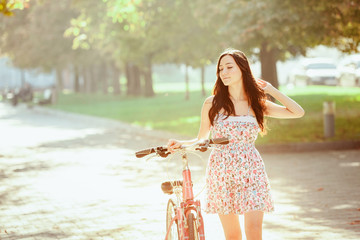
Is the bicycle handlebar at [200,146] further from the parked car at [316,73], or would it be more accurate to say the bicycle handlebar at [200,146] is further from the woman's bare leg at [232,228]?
the parked car at [316,73]

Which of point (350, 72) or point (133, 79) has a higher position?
point (350, 72)

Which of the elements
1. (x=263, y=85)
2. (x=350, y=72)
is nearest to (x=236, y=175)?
(x=263, y=85)

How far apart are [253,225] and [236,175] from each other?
334mm

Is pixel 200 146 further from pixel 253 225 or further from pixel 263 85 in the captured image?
pixel 263 85

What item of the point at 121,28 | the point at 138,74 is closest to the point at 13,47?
the point at 138,74

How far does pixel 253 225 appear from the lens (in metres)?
4.73

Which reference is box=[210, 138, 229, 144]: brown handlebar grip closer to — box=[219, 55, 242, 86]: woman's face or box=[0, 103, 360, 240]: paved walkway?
box=[219, 55, 242, 86]: woman's face

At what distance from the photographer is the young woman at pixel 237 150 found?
4793 millimetres

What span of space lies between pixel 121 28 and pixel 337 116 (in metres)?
15.4

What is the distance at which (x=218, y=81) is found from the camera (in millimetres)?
5055

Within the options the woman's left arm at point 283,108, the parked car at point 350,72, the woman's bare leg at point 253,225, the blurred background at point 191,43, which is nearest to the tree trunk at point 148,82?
the blurred background at point 191,43

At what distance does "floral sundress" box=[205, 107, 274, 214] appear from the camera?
4797 mm

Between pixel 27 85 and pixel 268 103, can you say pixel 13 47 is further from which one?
pixel 268 103

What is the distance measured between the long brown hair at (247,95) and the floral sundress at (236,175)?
8 centimetres
